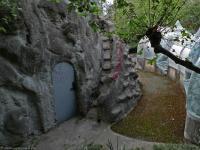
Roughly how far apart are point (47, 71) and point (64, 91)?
123cm

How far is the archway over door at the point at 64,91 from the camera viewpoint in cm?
1235

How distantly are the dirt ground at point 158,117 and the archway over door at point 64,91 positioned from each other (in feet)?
5.82

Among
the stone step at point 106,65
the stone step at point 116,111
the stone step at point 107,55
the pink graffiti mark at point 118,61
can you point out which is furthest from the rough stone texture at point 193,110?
the stone step at point 107,55

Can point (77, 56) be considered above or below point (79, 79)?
above

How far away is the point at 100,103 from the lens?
13.5m

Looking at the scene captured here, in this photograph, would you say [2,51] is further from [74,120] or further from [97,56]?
[97,56]

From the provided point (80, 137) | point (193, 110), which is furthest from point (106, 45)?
point (193, 110)

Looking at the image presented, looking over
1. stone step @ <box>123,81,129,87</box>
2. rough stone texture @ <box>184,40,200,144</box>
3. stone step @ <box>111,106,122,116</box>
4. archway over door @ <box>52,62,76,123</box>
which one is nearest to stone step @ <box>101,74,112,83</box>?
stone step @ <box>123,81,129,87</box>

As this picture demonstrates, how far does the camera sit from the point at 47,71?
38.8ft

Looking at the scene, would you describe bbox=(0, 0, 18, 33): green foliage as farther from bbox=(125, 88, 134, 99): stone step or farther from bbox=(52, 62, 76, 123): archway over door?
bbox=(125, 88, 134, 99): stone step

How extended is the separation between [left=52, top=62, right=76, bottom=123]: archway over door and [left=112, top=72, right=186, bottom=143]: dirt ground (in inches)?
69.9

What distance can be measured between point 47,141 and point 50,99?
4.67ft

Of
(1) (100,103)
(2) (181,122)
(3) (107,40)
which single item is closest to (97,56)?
(3) (107,40)

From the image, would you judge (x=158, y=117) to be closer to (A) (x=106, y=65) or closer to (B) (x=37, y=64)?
(A) (x=106, y=65)
